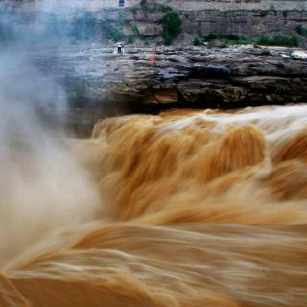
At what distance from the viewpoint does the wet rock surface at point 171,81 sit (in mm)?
5188

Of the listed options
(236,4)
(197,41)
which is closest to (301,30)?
(236,4)

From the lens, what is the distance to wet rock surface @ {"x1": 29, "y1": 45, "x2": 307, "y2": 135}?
5.19 meters

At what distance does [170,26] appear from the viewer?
1619cm

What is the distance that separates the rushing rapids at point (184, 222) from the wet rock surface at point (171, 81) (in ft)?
0.65

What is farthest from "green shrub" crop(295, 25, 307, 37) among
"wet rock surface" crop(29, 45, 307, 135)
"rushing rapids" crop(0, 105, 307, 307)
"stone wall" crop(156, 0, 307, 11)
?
"rushing rapids" crop(0, 105, 307, 307)

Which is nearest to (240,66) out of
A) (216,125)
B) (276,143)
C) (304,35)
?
(216,125)

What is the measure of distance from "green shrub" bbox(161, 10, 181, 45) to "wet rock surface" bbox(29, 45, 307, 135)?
10126 millimetres

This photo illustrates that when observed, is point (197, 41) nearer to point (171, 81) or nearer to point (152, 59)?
point (152, 59)

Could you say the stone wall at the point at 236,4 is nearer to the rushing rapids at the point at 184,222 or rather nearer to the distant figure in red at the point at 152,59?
the distant figure in red at the point at 152,59

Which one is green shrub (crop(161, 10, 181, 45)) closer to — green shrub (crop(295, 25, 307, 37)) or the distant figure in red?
green shrub (crop(295, 25, 307, 37))

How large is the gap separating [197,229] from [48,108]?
2299mm

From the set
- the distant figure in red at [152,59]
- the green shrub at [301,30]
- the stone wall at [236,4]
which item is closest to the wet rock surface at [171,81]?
the distant figure in red at [152,59]

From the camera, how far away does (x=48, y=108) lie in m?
5.04

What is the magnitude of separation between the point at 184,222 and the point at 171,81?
2227 mm
